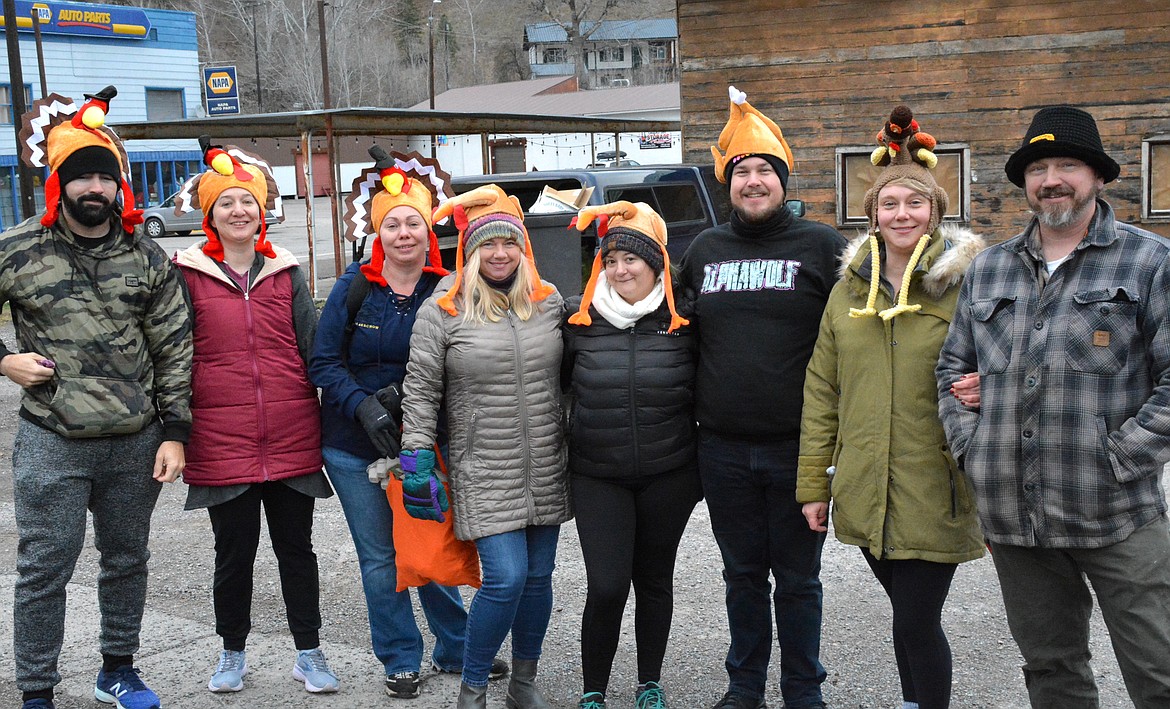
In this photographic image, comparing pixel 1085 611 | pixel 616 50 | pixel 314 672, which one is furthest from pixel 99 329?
pixel 616 50

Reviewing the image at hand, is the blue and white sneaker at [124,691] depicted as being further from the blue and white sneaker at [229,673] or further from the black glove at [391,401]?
the black glove at [391,401]

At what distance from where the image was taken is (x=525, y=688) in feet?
13.0

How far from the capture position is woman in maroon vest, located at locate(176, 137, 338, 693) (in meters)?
4.02

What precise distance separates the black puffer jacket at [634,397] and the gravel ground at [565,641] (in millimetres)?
975

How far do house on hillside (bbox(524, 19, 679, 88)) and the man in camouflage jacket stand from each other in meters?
83.2

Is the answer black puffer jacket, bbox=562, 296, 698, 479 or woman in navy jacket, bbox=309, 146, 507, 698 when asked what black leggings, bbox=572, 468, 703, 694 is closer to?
black puffer jacket, bbox=562, 296, 698, 479

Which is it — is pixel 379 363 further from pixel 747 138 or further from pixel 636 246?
pixel 747 138

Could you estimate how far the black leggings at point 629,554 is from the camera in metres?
3.78

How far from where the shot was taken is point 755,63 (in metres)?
14.0

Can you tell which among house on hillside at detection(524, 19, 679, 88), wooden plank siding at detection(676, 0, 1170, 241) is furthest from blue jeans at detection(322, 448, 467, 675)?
house on hillside at detection(524, 19, 679, 88)

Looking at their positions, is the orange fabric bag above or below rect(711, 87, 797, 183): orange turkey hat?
below

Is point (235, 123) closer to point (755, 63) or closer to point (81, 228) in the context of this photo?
point (755, 63)

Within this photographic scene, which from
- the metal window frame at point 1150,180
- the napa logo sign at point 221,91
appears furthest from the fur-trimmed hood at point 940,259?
the napa logo sign at point 221,91

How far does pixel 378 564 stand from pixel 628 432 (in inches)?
44.6
